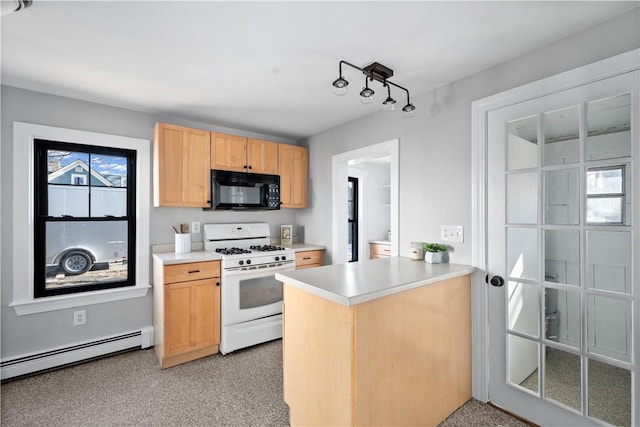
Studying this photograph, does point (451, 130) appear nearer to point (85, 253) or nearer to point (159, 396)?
point (159, 396)

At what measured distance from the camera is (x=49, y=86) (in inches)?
95.0

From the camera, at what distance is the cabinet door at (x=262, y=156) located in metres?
3.38

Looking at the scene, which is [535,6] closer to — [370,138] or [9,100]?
[370,138]

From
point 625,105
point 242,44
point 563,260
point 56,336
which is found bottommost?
point 56,336

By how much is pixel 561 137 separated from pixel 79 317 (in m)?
3.94

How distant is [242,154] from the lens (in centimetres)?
331

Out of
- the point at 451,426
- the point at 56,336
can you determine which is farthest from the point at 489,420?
the point at 56,336

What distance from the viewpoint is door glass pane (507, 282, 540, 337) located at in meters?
1.89

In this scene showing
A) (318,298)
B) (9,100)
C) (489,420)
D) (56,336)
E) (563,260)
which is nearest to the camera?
(318,298)

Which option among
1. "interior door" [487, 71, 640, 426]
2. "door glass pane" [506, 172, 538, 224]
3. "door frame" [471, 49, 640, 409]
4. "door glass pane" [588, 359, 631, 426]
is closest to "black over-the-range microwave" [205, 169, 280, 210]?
"door frame" [471, 49, 640, 409]

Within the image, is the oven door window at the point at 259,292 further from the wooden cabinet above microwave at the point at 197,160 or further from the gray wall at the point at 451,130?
the gray wall at the point at 451,130

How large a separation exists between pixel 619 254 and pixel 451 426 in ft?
4.49

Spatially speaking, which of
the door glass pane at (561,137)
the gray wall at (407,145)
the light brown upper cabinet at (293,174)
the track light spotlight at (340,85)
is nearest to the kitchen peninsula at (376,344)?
the gray wall at (407,145)

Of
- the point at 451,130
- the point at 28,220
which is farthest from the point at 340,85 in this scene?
the point at 28,220
